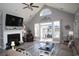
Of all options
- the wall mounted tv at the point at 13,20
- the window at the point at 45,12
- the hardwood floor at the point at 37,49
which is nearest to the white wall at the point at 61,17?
the window at the point at 45,12

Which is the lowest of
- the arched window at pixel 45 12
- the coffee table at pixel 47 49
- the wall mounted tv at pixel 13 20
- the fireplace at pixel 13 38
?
the coffee table at pixel 47 49

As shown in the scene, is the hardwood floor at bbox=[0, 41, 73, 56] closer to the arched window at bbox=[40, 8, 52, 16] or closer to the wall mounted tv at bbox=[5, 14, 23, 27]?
the wall mounted tv at bbox=[5, 14, 23, 27]

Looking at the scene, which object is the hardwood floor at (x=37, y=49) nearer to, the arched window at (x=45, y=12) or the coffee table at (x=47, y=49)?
the coffee table at (x=47, y=49)

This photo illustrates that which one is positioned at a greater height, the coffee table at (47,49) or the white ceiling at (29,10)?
the white ceiling at (29,10)

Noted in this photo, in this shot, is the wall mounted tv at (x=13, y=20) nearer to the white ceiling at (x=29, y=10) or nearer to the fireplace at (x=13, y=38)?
the white ceiling at (x=29, y=10)

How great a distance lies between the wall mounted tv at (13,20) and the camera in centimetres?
233

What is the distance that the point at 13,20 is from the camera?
2393mm

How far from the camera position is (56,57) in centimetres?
244

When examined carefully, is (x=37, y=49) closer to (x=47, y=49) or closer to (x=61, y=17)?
(x=47, y=49)

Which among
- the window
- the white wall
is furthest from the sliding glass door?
the window

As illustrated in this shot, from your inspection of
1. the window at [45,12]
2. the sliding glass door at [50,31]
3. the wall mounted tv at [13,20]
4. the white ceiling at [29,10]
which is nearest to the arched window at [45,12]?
the window at [45,12]

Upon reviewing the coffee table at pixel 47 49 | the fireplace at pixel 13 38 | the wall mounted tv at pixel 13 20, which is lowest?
the coffee table at pixel 47 49

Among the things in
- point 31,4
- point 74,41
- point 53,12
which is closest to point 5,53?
point 31,4

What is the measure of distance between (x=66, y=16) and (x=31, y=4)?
0.83m
